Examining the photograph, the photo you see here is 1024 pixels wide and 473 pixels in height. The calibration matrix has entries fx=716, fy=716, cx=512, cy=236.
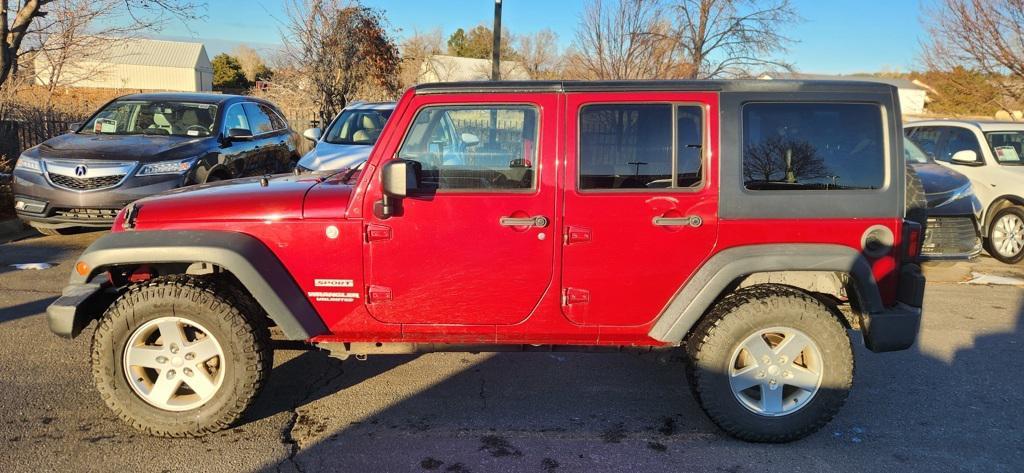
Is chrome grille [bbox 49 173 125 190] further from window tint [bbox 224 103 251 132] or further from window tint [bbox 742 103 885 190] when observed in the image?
window tint [bbox 742 103 885 190]

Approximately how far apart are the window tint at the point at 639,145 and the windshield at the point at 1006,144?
7.53 m

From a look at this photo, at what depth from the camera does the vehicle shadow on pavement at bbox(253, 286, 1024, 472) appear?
3.61 meters

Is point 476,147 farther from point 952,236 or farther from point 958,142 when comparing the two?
point 958,142

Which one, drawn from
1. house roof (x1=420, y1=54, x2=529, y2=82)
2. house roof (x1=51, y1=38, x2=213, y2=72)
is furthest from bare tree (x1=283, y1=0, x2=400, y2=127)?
house roof (x1=51, y1=38, x2=213, y2=72)

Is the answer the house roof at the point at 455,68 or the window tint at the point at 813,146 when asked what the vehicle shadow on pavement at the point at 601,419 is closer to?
the window tint at the point at 813,146

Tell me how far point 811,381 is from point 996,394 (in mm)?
1758

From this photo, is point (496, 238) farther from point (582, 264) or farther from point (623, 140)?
point (623, 140)

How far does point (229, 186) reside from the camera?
13.7 ft

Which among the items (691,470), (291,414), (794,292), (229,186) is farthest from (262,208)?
(794,292)

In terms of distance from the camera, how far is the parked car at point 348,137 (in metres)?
9.04

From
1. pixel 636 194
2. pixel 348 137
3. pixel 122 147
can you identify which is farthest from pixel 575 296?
pixel 348 137

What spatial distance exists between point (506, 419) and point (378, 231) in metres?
1.32

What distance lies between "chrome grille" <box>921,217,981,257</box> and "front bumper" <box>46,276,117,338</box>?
742cm

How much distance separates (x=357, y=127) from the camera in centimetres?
1013
